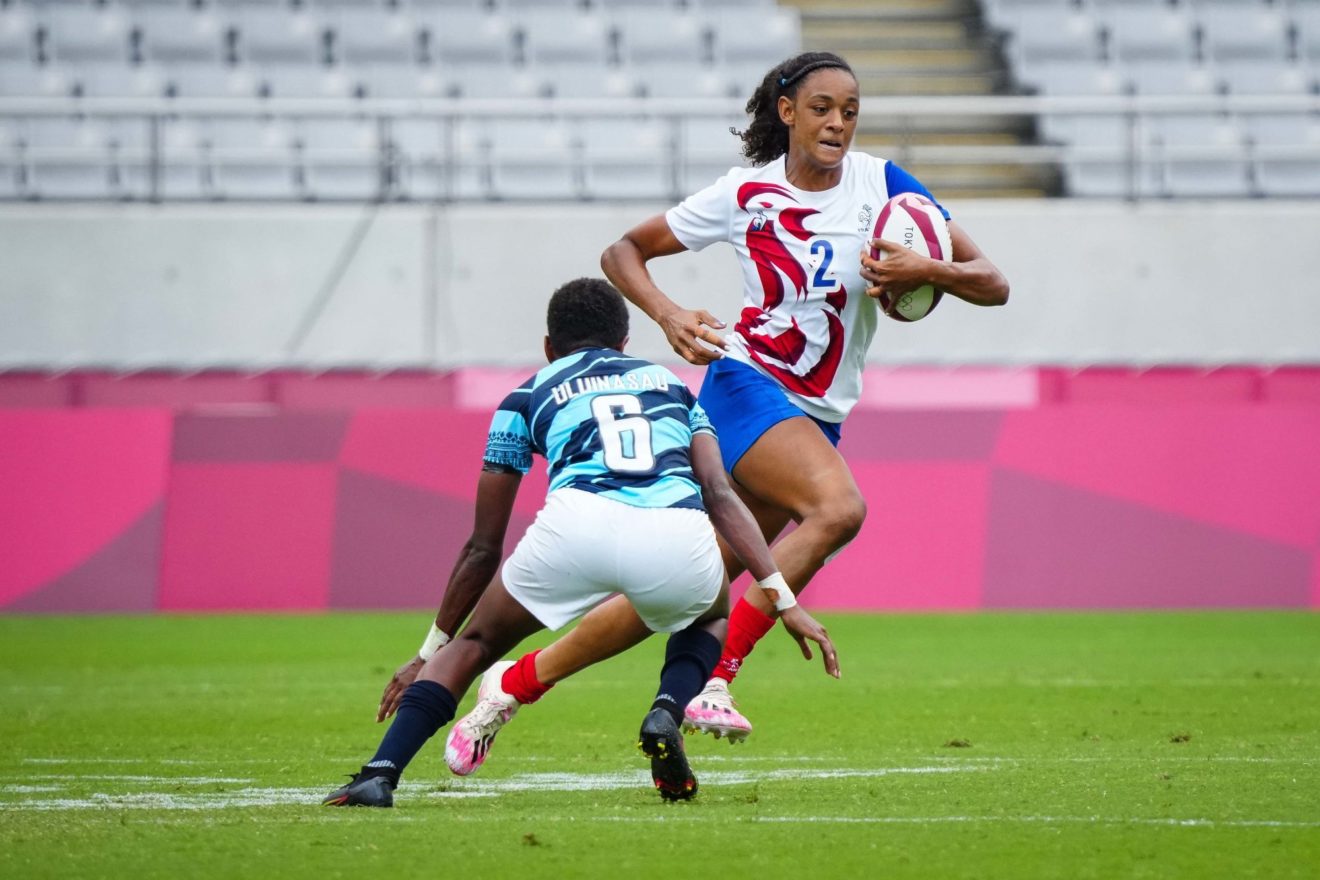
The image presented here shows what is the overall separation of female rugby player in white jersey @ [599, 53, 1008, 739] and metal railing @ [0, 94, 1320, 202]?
354 inches

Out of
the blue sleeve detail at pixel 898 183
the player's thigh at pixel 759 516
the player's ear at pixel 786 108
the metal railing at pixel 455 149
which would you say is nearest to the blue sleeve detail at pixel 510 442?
the player's thigh at pixel 759 516

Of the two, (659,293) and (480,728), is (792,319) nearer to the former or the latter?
(659,293)

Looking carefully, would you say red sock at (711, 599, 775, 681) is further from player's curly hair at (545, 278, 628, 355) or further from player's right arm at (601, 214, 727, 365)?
player's curly hair at (545, 278, 628, 355)

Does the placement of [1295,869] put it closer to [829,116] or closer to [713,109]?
[829,116]

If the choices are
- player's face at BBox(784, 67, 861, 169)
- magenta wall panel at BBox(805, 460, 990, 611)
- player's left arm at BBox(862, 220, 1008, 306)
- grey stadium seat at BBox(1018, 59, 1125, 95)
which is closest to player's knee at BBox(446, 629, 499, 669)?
player's left arm at BBox(862, 220, 1008, 306)

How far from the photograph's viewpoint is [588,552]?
5.29 metres

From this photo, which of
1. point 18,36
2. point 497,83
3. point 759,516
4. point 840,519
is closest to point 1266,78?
point 497,83

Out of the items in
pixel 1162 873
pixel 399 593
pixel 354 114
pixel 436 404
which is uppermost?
pixel 354 114

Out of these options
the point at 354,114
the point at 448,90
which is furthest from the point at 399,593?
the point at 448,90

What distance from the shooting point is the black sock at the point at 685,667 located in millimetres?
5453

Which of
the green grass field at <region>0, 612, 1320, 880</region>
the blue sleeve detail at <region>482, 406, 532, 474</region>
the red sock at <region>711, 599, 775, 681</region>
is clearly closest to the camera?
the green grass field at <region>0, 612, 1320, 880</region>

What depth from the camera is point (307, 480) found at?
13.5 metres

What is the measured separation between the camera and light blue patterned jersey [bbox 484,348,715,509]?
540 cm

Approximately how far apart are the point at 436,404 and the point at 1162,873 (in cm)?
1054
